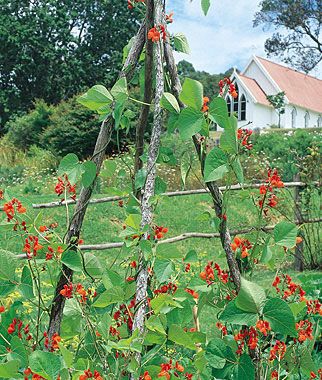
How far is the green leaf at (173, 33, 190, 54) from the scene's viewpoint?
6.00 feet

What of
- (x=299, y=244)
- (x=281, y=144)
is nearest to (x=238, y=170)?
(x=299, y=244)

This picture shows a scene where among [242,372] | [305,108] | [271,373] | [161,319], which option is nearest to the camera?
[161,319]

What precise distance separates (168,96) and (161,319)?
1.61 feet

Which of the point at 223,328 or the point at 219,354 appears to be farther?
the point at 223,328

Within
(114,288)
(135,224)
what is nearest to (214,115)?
(135,224)

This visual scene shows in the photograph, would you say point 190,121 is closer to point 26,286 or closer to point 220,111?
point 220,111

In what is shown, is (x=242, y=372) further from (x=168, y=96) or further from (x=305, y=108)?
(x=305, y=108)

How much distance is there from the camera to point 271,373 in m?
1.69

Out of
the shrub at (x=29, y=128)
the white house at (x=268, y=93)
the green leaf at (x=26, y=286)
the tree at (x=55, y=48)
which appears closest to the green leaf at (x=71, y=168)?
the green leaf at (x=26, y=286)

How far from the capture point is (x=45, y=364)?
1.28 meters

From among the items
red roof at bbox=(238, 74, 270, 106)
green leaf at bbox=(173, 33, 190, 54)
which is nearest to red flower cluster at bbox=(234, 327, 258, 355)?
green leaf at bbox=(173, 33, 190, 54)

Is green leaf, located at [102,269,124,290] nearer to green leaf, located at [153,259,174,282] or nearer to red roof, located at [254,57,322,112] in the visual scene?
green leaf, located at [153,259,174,282]

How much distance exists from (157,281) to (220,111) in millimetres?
428

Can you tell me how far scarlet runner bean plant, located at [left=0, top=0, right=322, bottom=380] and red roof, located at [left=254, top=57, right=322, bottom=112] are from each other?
35.3m
